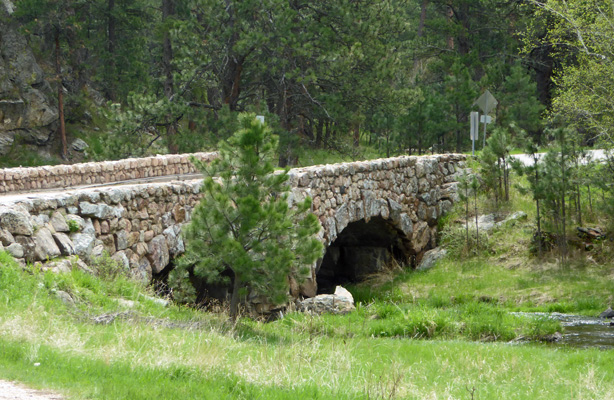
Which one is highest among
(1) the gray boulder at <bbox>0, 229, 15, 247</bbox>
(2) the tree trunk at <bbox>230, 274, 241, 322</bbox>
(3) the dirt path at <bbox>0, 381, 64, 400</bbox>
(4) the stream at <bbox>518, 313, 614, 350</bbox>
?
(1) the gray boulder at <bbox>0, 229, 15, 247</bbox>

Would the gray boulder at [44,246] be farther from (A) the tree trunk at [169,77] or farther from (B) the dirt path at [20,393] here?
(A) the tree trunk at [169,77]

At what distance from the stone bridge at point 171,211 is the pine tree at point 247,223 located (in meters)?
1.09

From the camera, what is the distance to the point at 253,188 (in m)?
11.4

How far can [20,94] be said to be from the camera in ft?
109

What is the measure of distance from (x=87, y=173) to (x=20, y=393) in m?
11.1

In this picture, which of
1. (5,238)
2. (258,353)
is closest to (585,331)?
(258,353)

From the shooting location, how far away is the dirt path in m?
5.44

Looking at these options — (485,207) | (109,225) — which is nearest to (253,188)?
(109,225)

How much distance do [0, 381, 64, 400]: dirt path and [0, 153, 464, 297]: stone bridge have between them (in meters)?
3.94

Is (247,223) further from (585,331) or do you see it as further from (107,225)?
(585,331)

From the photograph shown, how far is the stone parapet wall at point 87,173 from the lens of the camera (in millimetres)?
14648

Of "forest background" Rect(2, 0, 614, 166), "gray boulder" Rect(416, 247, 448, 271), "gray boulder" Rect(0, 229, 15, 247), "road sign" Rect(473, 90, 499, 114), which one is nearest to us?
"gray boulder" Rect(0, 229, 15, 247)

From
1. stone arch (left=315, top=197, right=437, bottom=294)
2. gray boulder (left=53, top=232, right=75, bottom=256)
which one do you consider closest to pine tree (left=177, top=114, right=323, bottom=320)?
gray boulder (left=53, top=232, right=75, bottom=256)

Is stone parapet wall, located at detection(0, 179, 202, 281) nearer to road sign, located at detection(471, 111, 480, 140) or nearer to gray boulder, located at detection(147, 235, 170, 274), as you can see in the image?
gray boulder, located at detection(147, 235, 170, 274)
